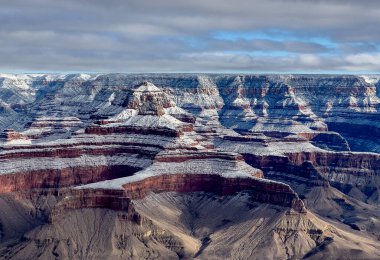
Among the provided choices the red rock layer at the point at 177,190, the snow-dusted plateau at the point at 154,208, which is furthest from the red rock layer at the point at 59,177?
the red rock layer at the point at 177,190

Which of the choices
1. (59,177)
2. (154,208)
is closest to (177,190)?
(154,208)

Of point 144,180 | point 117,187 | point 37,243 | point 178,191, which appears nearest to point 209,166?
point 178,191

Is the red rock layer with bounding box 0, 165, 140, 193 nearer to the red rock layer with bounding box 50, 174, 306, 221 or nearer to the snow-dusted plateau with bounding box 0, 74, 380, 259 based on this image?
the snow-dusted plateau with bounding box 0, 74, 380, 259

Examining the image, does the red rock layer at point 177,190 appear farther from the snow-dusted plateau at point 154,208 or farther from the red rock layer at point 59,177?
the red rock layer at point 59,177

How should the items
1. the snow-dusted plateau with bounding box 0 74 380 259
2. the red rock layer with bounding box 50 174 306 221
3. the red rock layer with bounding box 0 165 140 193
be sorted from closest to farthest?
the snow-dusted plateau with bounding box 0 74 380 259, the red rock layer with bounding box 50 174 306 221, the red rock layer with bounding box 0 165 140 193

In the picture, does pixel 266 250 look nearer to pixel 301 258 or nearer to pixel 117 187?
pixel 301 258

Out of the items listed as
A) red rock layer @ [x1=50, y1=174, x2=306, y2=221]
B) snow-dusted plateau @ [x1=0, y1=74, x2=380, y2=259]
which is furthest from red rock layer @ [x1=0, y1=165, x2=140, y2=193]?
red rock layer @ [x1=50, y1=174, x2=306, y2=221]

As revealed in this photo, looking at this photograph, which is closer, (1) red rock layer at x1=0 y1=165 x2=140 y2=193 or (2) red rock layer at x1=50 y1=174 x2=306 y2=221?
(2) red rock layer at x1=50 y1=174 x2=306 y2=221

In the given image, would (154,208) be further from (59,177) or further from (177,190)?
(59,177)

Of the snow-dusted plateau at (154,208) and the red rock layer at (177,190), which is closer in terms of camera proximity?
the snow-dusted plateau at (154,208)

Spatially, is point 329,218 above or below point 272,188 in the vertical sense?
below

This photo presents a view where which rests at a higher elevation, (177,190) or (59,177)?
(59,177)
